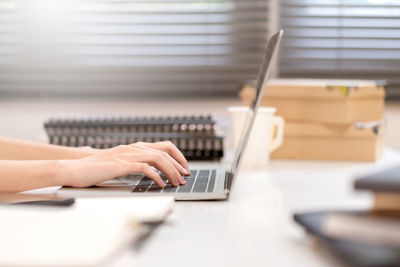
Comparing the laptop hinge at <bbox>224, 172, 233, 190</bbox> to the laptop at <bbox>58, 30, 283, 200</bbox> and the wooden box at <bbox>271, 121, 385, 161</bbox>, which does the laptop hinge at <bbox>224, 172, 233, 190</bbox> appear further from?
the wooden box at <bbox>271, 121, 385, 161</bbox>

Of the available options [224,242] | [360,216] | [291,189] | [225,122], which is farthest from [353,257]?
[225,122]

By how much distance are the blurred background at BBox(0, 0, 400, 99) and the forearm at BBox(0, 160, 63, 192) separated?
4.11ft

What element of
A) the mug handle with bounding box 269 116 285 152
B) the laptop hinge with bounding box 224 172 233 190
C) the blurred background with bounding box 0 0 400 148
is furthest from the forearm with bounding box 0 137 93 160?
the blurred background with bounding box 0 0 400 148

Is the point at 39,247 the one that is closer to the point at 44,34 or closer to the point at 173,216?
the point at 173,216

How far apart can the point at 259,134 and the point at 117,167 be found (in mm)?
427

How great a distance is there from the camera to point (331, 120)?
1.36 m

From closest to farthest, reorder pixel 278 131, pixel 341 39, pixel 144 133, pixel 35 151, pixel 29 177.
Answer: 1. pixel 29 177
2. pixel 35 151
3. pixel 278 131
4. pixel 144 133
5. pixel 341 39

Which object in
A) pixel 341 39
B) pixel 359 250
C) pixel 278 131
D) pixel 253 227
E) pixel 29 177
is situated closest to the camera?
pixel 359 250

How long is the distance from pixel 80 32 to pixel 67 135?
0.86 m

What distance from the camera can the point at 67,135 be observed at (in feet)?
4.67

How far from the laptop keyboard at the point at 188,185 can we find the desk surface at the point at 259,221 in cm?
5

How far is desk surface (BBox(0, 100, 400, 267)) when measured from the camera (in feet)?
1.92

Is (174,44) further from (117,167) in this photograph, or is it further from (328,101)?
(117,167)

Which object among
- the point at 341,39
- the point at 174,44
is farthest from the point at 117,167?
the point at 341,39
